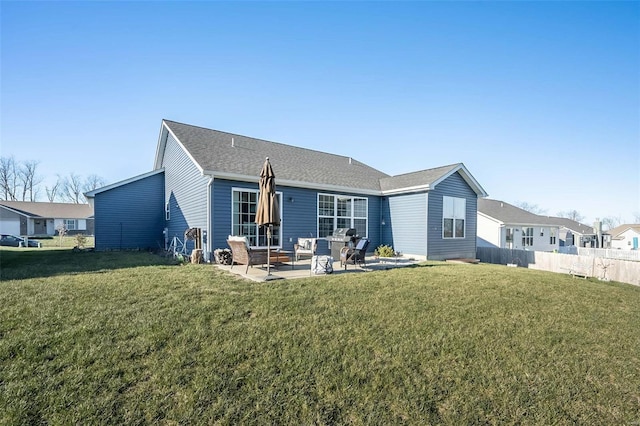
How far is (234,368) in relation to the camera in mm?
3572

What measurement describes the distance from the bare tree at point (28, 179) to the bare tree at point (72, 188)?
481 centimetres

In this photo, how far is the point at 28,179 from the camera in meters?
49.3

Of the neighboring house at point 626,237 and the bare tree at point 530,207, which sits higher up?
the bare tree at point 530,207

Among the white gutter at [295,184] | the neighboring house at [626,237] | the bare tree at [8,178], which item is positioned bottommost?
the neighboring house at [626,237]

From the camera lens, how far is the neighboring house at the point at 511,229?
2453 centimetres

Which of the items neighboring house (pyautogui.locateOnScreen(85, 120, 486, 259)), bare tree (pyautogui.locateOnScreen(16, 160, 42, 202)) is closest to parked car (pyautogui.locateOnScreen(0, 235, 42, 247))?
neighboring house (pyautogui.locateOnScreen(85, 120, 486, 259))

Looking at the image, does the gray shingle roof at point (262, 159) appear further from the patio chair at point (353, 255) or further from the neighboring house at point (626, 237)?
the neighboring house at point (626, 237)

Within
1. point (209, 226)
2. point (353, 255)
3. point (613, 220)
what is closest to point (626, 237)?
point (613, 220)

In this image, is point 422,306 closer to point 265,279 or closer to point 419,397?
point 419,397

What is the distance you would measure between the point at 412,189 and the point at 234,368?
11573 mm

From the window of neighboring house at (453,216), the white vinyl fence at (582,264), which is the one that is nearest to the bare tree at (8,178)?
the window of neighboring house at (453,216)

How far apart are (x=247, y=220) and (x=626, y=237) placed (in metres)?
58.0

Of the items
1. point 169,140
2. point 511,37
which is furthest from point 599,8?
point 169,140

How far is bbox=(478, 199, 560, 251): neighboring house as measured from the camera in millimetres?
24530
